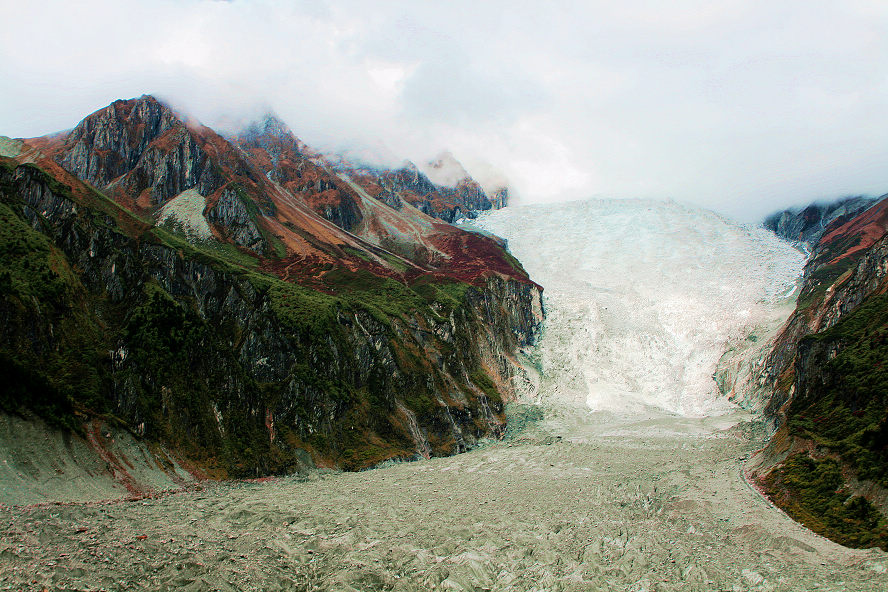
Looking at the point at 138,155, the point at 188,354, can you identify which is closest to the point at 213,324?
the point at 188,354

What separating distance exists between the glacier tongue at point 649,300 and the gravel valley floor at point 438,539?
57.4 m

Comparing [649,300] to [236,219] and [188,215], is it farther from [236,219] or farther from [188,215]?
[188,215]

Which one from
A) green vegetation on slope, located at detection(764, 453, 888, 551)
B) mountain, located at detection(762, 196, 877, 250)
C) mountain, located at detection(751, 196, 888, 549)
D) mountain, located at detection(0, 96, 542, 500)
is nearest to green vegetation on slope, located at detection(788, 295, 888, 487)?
mountain, located at detection(751, 196, 888, 549)

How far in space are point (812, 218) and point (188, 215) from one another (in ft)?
596

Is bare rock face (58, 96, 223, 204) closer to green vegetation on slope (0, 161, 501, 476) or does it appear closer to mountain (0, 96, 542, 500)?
mountain (0, 96, 542, 500)

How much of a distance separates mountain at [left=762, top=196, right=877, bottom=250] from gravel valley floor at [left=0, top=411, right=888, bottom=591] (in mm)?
149888

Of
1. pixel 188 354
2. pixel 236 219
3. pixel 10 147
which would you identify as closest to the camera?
pixel 188 354

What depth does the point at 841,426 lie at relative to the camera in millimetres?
43875

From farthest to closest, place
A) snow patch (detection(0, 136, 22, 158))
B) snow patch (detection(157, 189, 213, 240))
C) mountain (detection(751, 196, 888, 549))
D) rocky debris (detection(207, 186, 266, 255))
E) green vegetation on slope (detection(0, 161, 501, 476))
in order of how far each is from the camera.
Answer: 1. snow patch (detection(0, 136, 22, 158))
2. rocky debris (detection(207, 186, 266, 255))
3. snow patch (detection(157, 189, 213, 240))
4. green vegetation on slope (detection(0, 161, 501, 476))
5. mountain (detection(751, 196, 888, 549))

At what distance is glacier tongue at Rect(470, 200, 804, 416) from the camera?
350 feet

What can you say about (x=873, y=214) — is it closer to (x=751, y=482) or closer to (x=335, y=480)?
(x=751, y=482)

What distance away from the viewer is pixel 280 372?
6425 centimetres

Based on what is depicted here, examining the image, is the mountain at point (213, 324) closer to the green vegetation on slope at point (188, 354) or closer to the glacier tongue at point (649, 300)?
the green vegetation on slope at point (188, 354)

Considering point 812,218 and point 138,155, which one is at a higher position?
point 138,155
